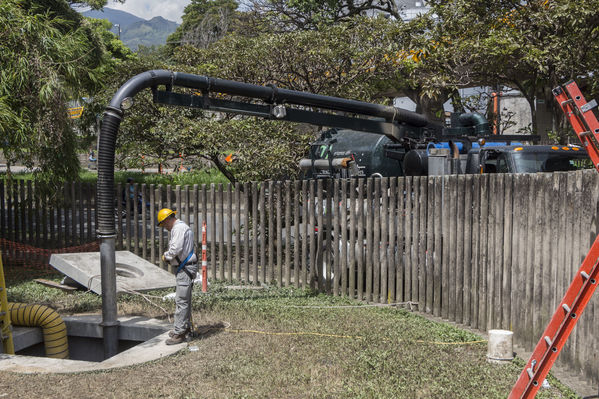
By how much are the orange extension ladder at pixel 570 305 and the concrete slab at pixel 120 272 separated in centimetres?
726

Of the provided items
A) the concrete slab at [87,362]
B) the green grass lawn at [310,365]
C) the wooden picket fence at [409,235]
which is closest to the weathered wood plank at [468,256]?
the wooden picket fence at [409,235]

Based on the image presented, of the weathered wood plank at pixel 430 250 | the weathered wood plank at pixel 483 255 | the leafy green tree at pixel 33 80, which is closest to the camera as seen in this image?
the weathered wood plank at pixel 483 255

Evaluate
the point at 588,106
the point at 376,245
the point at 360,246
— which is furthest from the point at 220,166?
the point at 588,106

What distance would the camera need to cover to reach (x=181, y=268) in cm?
781

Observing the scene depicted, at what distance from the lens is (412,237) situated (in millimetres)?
9797

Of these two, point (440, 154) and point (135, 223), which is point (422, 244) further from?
point (135, 223)

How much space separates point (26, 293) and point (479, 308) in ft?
25.4

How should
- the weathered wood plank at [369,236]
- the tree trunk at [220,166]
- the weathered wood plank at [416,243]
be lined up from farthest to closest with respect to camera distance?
the tree trunk at [220,166] < the weathered wood plank at [369,236] < the weathered wood plank at [416,243]

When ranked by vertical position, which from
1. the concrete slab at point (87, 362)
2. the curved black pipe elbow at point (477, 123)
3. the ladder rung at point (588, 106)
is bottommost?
the concrete slab at point (87, 362)

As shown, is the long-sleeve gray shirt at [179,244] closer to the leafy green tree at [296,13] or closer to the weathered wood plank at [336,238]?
the weathered wood plank at [336,238]

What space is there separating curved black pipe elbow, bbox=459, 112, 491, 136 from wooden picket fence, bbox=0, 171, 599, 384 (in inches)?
177

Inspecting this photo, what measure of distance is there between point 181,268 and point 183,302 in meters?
0.43

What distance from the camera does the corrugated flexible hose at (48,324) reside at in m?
8.59

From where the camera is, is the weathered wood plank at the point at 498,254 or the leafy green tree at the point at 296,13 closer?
the weathered wood plank at the point at 498,254
